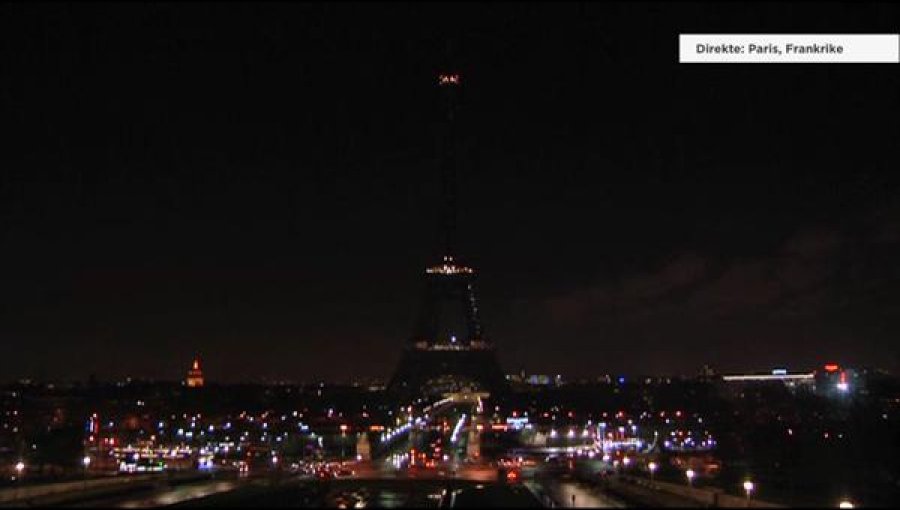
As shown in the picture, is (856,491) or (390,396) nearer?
(856,491)

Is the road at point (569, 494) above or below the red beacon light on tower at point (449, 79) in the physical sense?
below

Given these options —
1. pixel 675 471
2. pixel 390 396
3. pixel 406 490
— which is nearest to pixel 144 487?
pixel 406 490

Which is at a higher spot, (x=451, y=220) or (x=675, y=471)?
(x=451, y=220)

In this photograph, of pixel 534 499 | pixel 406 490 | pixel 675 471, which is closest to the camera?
pixel 534 499

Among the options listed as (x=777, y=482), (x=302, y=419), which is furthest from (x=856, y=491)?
(x=302, y=419)

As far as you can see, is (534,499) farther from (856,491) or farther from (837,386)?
(837,386)

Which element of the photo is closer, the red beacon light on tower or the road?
the road

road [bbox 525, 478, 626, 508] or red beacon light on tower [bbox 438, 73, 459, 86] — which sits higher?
red beacon light on tower [bbox 438, 73, 459, 86]

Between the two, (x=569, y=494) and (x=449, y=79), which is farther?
(x=449, y=79)

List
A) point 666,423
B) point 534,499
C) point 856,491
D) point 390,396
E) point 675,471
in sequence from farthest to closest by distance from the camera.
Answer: point 390,396 → point 666,423 → point 675,471 → point 856,491 → point 534,499

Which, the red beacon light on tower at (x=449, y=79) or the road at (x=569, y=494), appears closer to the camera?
the road at (x=569, y=494)
